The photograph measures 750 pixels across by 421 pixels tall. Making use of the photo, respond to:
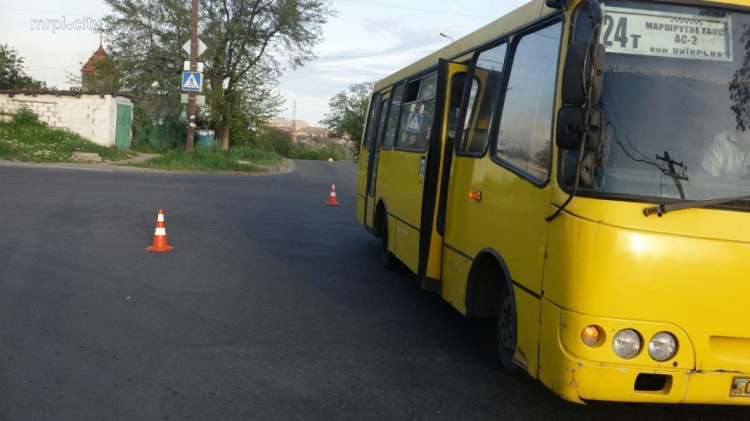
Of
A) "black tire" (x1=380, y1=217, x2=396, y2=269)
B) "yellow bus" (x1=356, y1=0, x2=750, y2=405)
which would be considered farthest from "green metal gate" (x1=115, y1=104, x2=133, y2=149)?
"yellow bus" (x1=356, y1=0, x2=750, y2=405)

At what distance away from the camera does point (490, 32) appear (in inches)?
241

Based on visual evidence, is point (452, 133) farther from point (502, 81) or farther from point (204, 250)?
point (204, 250)

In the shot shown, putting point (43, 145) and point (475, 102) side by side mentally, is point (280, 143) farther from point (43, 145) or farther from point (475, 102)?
point (475, 102)

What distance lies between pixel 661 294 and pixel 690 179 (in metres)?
0.66

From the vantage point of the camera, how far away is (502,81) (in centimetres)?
559

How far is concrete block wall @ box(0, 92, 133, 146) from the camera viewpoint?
108ft

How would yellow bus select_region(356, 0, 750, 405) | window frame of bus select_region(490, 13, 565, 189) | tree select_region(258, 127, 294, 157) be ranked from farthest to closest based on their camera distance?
tree select_region(258, 127, 294, 157) → window frame of bus select_region(490, 13, 565, 189) → yellow bus select_region(356, 0, 750, 405)

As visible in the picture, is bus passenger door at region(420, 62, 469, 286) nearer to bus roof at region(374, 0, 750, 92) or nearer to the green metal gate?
bus roof at region(374, 0, 750, 92)

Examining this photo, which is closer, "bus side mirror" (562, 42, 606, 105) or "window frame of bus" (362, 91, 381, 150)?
"bus side mirror" (562, 42, 606, 105)

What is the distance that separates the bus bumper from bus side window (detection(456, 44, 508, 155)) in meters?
2.27

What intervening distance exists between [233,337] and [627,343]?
3438 millimetres

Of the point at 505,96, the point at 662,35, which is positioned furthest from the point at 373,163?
the point at 662,35

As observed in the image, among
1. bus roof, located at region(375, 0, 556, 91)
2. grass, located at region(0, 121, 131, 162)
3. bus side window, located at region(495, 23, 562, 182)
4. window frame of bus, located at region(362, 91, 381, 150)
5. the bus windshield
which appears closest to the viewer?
the bus windshield

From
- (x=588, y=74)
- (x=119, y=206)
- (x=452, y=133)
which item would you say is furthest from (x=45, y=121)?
(x=588, y=74)
